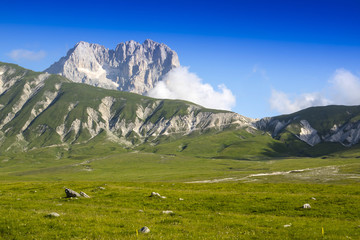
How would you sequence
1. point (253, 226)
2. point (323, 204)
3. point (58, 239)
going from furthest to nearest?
point (323, 204)
point (253, 226)
point (58, 239)

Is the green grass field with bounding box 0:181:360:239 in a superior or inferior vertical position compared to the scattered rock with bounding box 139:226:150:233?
inferior

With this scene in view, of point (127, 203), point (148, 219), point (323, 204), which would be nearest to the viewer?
point (148, 219)

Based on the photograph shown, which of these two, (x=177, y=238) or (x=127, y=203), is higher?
(x=177, y=238)

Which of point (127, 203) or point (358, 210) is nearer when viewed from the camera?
point (358, 210)

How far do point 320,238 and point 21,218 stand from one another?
21.6 m

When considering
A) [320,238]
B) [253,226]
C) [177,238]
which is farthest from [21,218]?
[320,238]

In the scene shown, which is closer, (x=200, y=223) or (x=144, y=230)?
(x=144, y=230)

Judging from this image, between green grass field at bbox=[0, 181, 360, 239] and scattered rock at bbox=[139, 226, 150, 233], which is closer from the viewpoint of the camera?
green grass field at bbox=[0, 181, 360, 239]

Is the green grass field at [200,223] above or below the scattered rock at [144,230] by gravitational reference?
below

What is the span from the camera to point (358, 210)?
94.5 feet

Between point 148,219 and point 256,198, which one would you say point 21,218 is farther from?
point 256,198

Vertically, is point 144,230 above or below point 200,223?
above

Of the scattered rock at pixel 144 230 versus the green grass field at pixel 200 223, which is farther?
the scattered rock at pixel 144 230

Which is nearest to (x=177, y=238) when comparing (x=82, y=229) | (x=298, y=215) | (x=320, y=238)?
(x=82, y=229)
